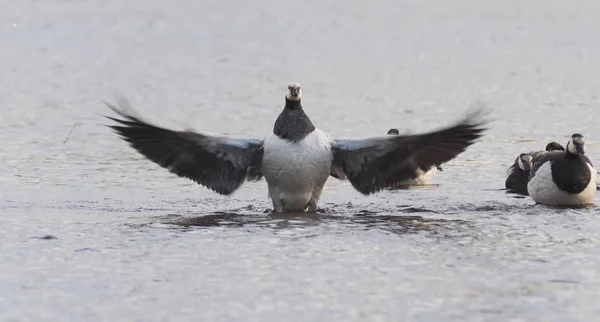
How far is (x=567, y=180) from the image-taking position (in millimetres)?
11305

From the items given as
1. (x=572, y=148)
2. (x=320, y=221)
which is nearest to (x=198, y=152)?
(x=320, y=221)

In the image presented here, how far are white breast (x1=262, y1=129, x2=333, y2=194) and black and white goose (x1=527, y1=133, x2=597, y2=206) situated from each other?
2.20 meters

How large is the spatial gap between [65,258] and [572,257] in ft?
11.8

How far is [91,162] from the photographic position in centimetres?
1402

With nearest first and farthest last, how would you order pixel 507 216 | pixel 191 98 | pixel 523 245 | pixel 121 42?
pixel 523 245 < pixel 507 216 < pixel 191 98 < pixel 121 42

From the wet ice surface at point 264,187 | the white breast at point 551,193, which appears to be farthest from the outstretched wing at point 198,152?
the white breast at point 551,193

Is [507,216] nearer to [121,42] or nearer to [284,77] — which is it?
[284,77]

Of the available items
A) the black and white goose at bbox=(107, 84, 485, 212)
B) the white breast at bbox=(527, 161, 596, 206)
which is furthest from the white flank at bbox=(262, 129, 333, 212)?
the white breast at bbox=(527, 161, 596, 206)

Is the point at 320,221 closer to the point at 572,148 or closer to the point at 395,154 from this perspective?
the point at 395,154

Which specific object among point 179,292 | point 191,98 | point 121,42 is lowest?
point 179,292

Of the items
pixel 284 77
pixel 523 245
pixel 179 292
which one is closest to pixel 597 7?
pixel 284 77

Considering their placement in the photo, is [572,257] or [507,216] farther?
[507,216]

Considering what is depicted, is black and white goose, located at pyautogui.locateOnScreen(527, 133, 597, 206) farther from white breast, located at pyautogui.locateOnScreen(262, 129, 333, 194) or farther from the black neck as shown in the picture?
the black neck

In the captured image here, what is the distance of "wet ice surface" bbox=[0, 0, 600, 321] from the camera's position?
23.9 ft
